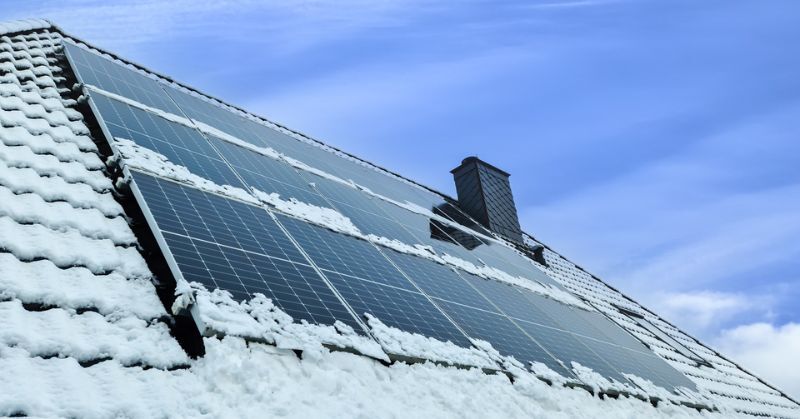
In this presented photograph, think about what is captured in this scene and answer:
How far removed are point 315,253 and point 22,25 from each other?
20.2 feet

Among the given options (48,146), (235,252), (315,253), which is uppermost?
(315,253)

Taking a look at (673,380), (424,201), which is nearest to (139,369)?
(673,380)

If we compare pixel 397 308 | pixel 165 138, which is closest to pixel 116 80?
pixel 165 138

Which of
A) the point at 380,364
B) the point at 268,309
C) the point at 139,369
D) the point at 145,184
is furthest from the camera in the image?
the point at 145,184

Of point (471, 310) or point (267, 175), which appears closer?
point (471, 310)

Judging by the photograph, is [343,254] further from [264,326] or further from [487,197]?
[487,197]

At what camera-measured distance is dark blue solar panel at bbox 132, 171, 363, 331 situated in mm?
3139

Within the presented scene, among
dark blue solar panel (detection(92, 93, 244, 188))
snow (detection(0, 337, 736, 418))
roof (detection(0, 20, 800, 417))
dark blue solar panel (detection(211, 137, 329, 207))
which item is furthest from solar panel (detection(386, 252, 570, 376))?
dark blue solar panel (detection(92, 93, 244, 188))

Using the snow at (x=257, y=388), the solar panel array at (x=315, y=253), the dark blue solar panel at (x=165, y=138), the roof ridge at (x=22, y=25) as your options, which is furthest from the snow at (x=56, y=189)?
the roof ridge at (x=22, y=25)

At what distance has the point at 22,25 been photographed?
743 centimetres

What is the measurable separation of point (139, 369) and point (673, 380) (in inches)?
274

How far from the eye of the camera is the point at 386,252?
5523 millimetres

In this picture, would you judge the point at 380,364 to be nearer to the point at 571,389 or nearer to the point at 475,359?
the point at 475,359

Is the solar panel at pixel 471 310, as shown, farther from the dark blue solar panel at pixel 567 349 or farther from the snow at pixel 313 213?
the snow at pixel 313 213
